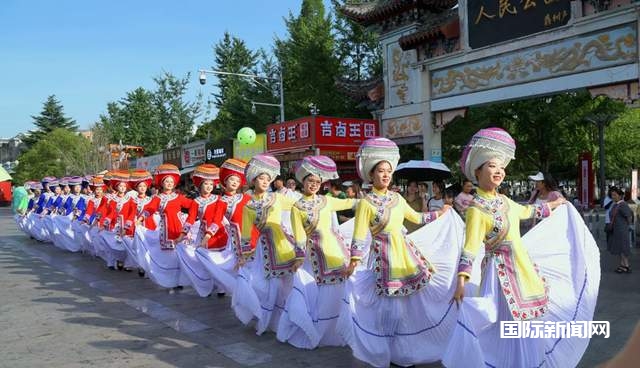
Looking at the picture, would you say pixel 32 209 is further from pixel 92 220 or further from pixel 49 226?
pixel 92 220

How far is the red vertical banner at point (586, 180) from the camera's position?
13570 millimetres

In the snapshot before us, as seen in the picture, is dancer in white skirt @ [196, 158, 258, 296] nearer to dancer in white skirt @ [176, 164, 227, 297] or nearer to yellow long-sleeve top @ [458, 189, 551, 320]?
dancer in white skirt @ [176, 164, 227, 297]

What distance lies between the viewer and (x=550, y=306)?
3.29 m

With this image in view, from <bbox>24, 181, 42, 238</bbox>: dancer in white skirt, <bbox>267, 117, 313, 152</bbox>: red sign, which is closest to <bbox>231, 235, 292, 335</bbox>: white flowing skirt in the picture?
<bbox>267, 117, 313, 152</bbox>: red sign

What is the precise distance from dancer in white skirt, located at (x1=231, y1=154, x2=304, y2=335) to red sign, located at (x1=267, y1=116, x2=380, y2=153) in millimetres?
9837

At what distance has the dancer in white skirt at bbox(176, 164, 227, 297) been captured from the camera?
657 centimetres

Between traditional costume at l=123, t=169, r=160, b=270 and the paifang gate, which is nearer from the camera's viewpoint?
traditional costume at l=123, t=169, r=160, b=270

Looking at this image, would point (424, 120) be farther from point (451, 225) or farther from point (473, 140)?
point (473, 140)

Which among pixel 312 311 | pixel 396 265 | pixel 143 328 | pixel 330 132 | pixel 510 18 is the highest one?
pixel 510 18

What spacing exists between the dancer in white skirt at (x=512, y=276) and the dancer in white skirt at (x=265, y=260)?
7.07ft

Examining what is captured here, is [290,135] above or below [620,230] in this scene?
above

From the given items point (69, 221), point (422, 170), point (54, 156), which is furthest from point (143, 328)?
point (54, 156)

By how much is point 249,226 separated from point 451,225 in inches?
82.8

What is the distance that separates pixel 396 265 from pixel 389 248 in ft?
0.46
